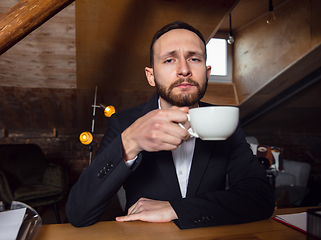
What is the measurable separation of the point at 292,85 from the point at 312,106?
60 centimetres

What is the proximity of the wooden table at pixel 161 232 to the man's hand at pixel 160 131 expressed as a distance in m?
0.23

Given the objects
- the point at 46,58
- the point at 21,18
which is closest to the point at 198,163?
the point at 21,18

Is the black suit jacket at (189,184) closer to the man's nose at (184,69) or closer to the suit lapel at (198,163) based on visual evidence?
the suit lapel at (198,163)

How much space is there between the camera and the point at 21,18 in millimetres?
1240

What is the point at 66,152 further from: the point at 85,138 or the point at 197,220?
the point at 197,220

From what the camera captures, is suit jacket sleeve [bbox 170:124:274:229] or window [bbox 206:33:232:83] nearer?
suit jacket sleeve [bbox 170:124:274:229]

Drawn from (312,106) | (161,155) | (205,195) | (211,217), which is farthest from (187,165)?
(312,106)

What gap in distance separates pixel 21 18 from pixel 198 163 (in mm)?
1147

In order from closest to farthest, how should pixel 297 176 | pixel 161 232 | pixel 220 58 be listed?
pixel 161 232
pixel 297 176
pixel 220 58

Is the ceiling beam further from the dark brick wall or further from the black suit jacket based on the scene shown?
the dark brick wall

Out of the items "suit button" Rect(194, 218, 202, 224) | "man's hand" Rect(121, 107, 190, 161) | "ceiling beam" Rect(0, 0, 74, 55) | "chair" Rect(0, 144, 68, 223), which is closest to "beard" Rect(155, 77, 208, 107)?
"man's hand" Rect(121, 107, 190, 161)

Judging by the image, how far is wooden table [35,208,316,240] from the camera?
64 cm

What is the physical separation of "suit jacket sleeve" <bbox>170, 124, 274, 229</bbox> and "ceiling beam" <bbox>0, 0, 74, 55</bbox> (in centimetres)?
113

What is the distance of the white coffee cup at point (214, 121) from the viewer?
502 millimetres
